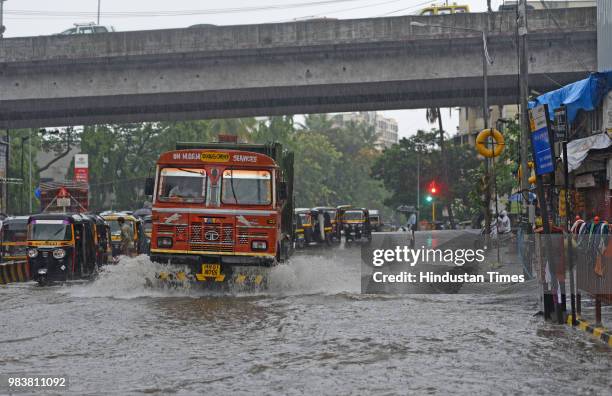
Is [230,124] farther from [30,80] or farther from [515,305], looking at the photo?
[515,305]

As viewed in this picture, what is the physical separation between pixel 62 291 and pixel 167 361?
42.6ft

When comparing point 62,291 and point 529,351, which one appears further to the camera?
point 62,291

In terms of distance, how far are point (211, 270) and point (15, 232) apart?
13.2 metres

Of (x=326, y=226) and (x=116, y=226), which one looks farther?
(x=326, y=226)

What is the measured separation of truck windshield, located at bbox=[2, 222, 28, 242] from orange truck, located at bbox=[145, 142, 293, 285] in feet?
40.0

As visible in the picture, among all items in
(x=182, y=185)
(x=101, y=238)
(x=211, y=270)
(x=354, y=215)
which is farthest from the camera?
(x=354, y=215)

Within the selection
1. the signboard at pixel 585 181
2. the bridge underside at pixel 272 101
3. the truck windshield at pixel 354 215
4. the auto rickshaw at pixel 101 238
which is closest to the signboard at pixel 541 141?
the signboard at pixel 585 181

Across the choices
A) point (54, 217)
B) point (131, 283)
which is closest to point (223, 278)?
point (131, 283)

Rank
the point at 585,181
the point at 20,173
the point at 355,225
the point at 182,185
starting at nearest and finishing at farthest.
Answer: the point at 182,185, the point at 585,181, the point at 355,225, the point at 20,173

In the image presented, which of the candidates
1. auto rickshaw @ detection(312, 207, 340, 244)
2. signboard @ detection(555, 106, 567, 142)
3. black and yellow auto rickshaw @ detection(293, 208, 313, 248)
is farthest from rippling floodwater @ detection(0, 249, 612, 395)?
auto rickshaw @ detection(312, 207, 340, 244)

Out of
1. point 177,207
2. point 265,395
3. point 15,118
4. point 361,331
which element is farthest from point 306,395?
point 15,118

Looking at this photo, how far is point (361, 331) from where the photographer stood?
14.6m

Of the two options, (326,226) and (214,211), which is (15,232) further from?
(326,226)

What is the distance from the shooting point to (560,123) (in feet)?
86.1
